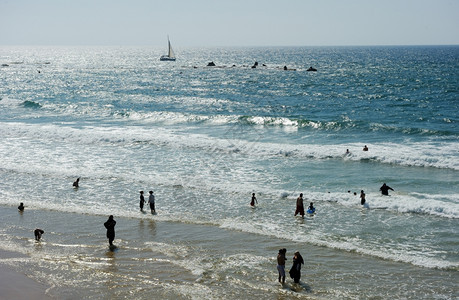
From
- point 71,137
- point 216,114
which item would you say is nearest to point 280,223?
point 71,137

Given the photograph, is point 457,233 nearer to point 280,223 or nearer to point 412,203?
point 412,203

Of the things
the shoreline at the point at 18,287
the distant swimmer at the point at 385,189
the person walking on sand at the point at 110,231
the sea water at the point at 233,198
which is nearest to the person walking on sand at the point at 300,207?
the sea water at the point at 233,198

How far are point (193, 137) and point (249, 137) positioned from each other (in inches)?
187

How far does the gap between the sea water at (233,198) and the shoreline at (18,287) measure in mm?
401

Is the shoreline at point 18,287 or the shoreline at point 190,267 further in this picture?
the shoreline at point 190,267

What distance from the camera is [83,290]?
13484 mm

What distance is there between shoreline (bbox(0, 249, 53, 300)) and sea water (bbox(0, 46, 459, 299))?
40 cm

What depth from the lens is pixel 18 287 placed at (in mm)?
13586

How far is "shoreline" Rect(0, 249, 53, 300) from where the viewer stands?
42.8 ft

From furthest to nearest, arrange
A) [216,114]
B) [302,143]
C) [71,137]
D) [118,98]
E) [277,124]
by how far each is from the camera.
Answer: [118,98], [216,114], [277,124], [71,137], [302,143]

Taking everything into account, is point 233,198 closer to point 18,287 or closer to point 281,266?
point 281,266

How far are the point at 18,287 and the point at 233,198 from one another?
11.7 metres

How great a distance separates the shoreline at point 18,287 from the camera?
13031mm

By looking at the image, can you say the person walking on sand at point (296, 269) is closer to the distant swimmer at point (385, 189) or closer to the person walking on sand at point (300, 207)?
the person walking on sand at point (300, 207)
